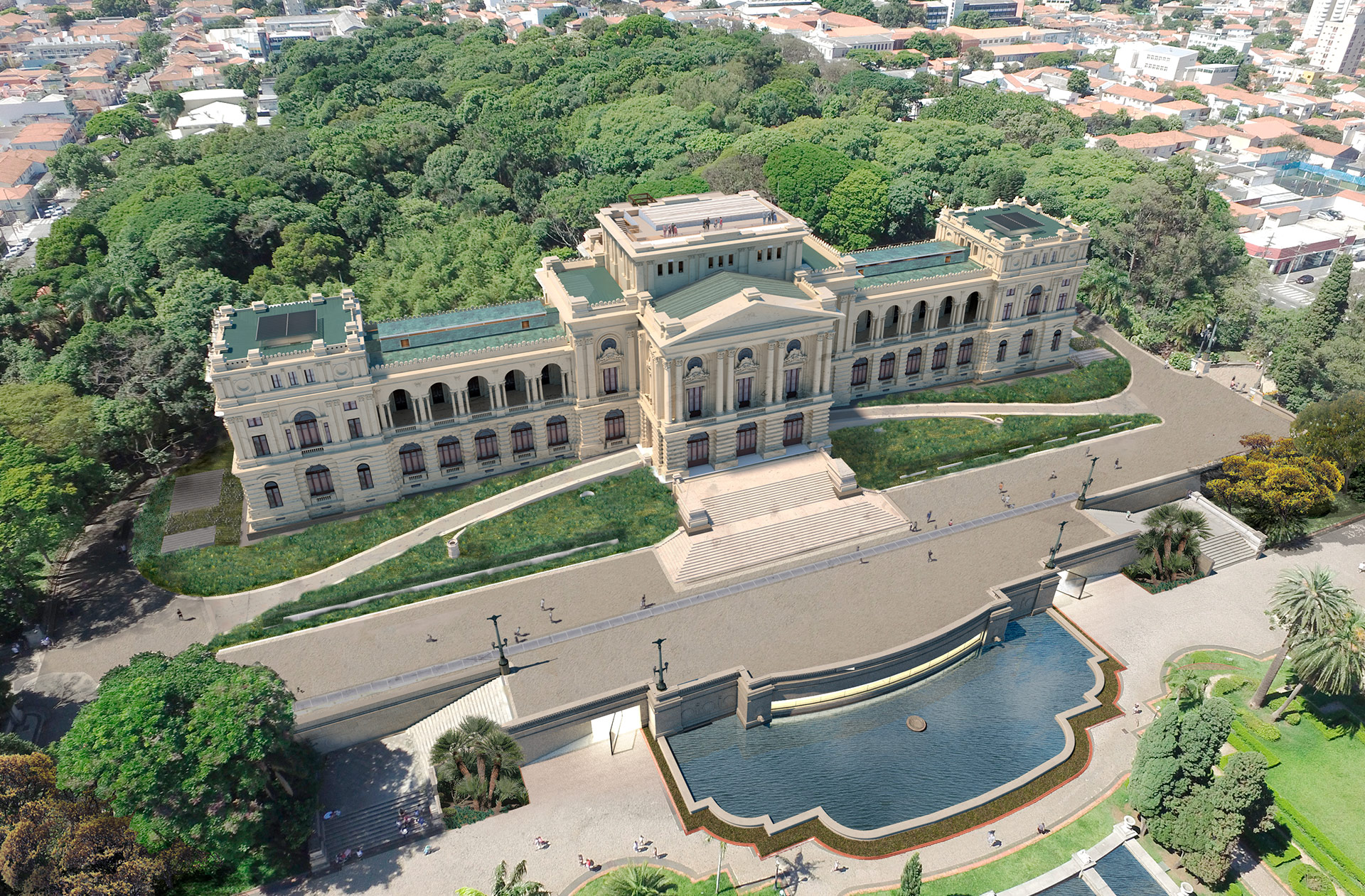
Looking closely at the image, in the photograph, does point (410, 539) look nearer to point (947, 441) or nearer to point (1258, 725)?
point (947, 441)

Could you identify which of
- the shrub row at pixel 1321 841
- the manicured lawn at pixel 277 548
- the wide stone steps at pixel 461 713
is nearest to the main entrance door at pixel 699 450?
the manicured lawn at pixel 277 548

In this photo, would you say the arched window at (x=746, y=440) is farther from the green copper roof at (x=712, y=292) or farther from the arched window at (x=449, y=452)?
the arched window at (x=449, y=452)

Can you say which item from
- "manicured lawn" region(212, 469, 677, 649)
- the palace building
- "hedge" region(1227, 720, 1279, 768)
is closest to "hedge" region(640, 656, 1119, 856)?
"hedge" region(1227, 720, 1279, 768)

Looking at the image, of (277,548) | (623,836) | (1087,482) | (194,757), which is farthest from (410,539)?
(1087,482)

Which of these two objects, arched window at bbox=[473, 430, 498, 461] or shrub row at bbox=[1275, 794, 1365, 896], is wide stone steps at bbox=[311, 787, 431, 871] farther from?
shrub row at bbox=[1275, 794, 1365, 896]

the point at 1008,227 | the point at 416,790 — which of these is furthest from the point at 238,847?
the point at 1008,227

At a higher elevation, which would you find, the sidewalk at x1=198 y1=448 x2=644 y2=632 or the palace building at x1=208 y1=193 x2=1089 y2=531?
the palace building at x1=208 y1=193 x2=1089 y2=531

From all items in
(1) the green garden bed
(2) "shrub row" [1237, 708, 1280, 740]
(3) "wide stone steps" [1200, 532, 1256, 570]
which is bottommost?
(2) "shrub row" [1237, 708, 1280, 740]
